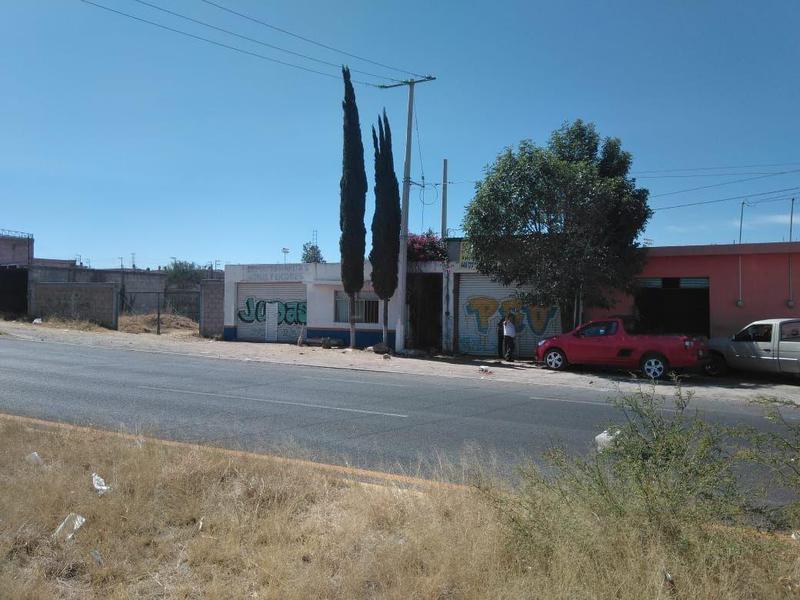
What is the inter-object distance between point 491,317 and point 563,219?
5555 mm

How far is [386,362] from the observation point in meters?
20.6

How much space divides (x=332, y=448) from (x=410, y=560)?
3.98 meters

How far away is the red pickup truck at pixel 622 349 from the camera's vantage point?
1608 cm

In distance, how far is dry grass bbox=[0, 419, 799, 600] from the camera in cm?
340

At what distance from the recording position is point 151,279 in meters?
54.2

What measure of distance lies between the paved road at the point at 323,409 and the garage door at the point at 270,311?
32.1 ft

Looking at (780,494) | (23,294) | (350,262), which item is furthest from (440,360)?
(23,294)

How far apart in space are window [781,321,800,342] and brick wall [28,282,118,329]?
28866mm

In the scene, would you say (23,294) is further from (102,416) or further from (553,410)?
(553,410)

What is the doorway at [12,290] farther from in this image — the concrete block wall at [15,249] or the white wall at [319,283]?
the concrete block wall at [15,249]

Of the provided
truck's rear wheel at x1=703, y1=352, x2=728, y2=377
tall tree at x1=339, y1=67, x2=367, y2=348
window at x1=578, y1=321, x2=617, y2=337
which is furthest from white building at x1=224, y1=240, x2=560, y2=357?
truck's rear wheel at x1=703, y1=352, x2=728, y2=377

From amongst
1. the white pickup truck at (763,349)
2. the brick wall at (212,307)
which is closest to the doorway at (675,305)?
the white pickup truck at (763,349)

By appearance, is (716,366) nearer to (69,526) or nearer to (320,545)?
(320,545)

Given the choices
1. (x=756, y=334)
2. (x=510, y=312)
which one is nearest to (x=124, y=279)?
(x=510, y=312)
